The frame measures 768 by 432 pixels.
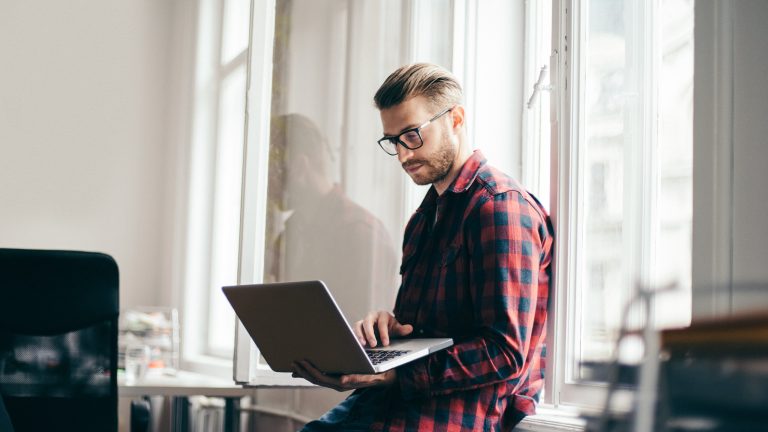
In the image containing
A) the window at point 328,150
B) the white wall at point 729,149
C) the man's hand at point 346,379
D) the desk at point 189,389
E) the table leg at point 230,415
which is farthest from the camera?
the table leg at point 230,415

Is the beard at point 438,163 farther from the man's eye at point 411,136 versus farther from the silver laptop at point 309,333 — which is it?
the silver laptop at point 309,333

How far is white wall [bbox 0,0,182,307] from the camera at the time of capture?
13.3 ft

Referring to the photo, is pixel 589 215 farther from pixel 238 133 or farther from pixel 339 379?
pixel 238 133

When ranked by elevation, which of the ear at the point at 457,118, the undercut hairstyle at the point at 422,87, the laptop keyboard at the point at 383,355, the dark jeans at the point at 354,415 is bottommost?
the dark jeans at the point at 354,415

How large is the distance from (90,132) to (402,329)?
2819mm

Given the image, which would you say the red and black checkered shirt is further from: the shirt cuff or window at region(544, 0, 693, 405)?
window at region(544, 0, 693, 405)

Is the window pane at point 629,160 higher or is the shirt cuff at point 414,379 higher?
the window pane at point 629,160

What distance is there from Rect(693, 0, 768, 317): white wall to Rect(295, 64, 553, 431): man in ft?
1.37

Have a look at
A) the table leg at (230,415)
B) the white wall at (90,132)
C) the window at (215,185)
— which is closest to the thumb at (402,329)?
the table leg at (230,415)

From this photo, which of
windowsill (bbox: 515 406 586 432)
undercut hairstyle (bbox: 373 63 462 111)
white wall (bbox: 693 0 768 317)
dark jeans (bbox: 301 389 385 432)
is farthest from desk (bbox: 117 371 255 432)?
white wall (bbox: 693 0 768 317)

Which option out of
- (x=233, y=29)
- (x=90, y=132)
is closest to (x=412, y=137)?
(x=233, y=29)

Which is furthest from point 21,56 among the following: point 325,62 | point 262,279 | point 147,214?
point 262,279

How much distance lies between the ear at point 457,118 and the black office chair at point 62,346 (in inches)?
39.0

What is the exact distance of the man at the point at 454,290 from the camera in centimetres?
170
